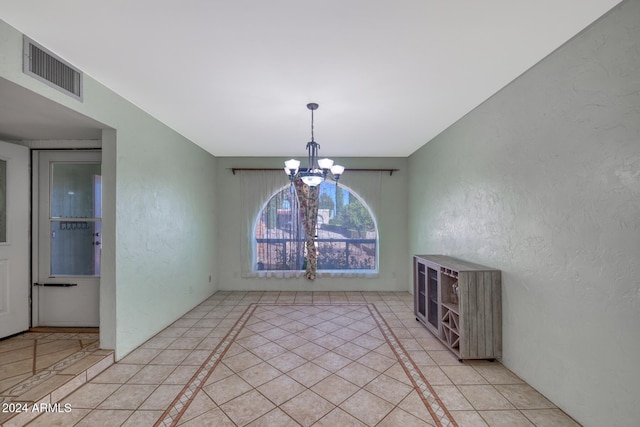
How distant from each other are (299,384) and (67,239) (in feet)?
10.4

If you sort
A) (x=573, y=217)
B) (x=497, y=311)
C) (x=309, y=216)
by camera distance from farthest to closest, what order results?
1. (x=309, y=216)
2. (x=497, y=311)
3. (x=573, y=217)

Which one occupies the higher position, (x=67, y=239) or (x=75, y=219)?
(x=75, y=219)

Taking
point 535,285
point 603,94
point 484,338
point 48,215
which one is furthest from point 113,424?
point 603,94

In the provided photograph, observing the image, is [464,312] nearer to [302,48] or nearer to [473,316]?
[473,316]

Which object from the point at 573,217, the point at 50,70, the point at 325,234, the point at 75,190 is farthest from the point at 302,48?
the point at 325,234

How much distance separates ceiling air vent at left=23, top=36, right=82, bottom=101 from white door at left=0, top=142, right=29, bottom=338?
152 cm

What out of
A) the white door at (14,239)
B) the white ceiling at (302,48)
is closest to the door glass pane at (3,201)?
the white door at (14,239)

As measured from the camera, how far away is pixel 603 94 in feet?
5.50

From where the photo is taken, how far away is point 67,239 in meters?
3.11

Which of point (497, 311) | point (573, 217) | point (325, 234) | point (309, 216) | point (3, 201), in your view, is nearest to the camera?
point (573, 217)

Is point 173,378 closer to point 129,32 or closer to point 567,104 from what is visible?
point 129,32

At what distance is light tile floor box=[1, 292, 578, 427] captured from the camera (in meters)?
1.92

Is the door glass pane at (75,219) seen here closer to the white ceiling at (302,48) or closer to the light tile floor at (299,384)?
the white ceiling at (302,48)

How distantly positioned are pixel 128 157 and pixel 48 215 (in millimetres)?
1328
